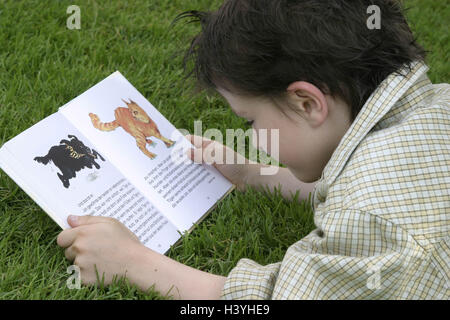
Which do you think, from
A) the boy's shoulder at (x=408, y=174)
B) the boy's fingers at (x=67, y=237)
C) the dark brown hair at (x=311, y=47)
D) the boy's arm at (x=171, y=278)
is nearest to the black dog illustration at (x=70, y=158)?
the boy's fingers at (x=67, y=237)

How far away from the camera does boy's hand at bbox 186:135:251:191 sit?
160 centimetres

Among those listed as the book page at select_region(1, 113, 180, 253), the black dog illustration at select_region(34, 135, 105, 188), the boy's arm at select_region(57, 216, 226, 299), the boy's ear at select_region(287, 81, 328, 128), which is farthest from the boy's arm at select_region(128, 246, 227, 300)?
the boy's ear at select_region(287, 81, 328, 128)

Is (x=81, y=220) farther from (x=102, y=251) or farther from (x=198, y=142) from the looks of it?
(x=198, y=142)

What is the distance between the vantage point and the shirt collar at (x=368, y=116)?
1175mm

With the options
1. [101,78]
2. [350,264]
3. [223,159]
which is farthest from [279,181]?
[101,78]

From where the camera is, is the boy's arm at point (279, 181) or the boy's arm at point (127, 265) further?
the boy's arm at point (279, 181)

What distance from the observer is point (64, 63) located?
2.00 metres

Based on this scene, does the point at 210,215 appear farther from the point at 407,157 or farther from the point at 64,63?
the point at 64,63

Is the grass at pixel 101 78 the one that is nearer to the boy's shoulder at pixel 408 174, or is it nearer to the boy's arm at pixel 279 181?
the boy's arm at pixel 279 181

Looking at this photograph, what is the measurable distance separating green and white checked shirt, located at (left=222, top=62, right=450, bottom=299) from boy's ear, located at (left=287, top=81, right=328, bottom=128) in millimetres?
91

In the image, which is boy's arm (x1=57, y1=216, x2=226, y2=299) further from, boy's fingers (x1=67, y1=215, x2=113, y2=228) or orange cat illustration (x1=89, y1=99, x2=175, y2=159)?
orange cat illustration (x1=89, y1=99, x2=175, y2=159)

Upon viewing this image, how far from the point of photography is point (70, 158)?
137 cm

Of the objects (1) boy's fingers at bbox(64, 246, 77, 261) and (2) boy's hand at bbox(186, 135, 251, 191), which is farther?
(2) boy's hand at bbox(186, 135, 251, 191)

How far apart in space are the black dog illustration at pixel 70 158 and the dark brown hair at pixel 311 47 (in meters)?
0.39
